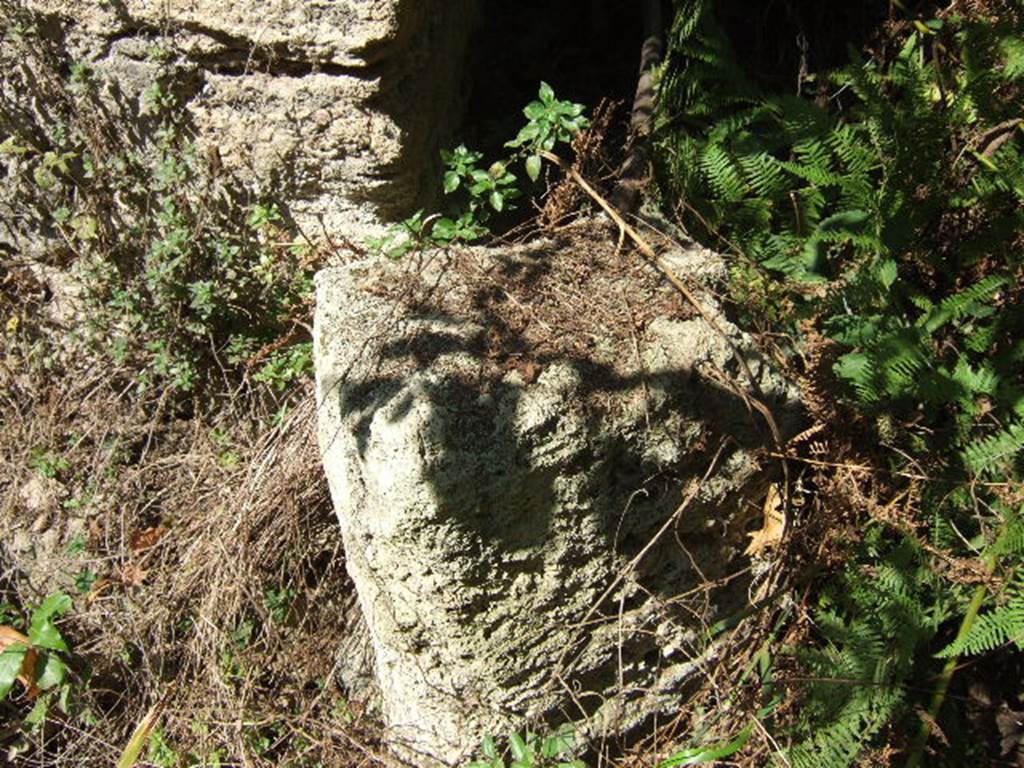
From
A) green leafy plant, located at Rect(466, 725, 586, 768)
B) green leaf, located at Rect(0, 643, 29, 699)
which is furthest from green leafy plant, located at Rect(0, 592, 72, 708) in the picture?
green leafy plant, located at Rect(466, 725, 586, 768)

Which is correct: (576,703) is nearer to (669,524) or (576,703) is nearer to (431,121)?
(669,524)

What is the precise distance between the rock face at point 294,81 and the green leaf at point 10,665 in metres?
1.86

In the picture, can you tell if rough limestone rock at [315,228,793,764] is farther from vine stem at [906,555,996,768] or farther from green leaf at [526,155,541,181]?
vine stem at [906,555,996,768]

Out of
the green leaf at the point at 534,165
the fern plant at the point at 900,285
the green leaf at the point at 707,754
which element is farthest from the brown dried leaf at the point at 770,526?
the green leaf at the point at 534,165

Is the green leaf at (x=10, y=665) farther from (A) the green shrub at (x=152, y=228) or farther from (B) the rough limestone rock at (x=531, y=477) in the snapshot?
(B) the rough limestone rock at (x=531, y=477)

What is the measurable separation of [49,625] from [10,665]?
19cm

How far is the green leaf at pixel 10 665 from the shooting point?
3295 mm

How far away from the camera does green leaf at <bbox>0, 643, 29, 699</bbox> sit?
3.29m

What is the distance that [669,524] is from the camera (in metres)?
2.81

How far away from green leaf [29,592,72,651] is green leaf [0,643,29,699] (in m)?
0.06

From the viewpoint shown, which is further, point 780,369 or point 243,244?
point 243,244

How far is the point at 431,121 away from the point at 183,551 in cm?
195

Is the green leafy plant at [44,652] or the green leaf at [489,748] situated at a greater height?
the green leafy plant at [44,652]

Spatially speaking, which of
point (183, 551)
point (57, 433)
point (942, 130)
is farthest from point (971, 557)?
point (57, 433)
